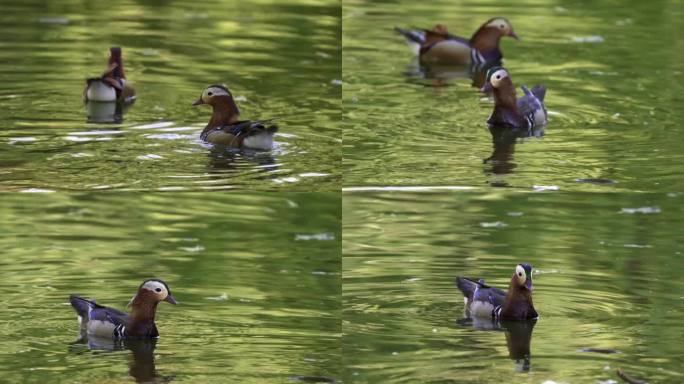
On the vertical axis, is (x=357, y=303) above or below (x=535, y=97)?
below

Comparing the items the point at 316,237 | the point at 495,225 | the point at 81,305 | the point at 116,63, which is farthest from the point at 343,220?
the point at 81,305

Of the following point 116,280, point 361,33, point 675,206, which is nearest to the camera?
point 116,280

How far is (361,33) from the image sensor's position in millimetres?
20422

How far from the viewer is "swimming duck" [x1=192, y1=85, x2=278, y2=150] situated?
14062 millimetres

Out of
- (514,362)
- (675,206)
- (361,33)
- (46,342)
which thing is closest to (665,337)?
(514,362)

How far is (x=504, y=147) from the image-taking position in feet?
47.9

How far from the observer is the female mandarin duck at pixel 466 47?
1881 centimetres

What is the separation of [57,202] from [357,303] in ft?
15.3

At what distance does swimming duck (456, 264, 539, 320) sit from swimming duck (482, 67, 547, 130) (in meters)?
2.60

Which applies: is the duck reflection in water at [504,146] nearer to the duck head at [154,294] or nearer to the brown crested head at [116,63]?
the duck head at [154,294]

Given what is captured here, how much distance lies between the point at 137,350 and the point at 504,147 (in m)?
4.23

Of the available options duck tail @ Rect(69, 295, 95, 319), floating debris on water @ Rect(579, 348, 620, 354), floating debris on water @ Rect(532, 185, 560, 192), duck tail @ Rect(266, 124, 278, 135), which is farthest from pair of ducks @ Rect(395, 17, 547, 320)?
duck tail @ Rect(69, 295, 95, 319)

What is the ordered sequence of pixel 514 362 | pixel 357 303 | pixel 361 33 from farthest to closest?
pixel 361 33 < pixel 357 303 < pixel 514 362

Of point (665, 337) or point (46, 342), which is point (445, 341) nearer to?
point (665, 337)
